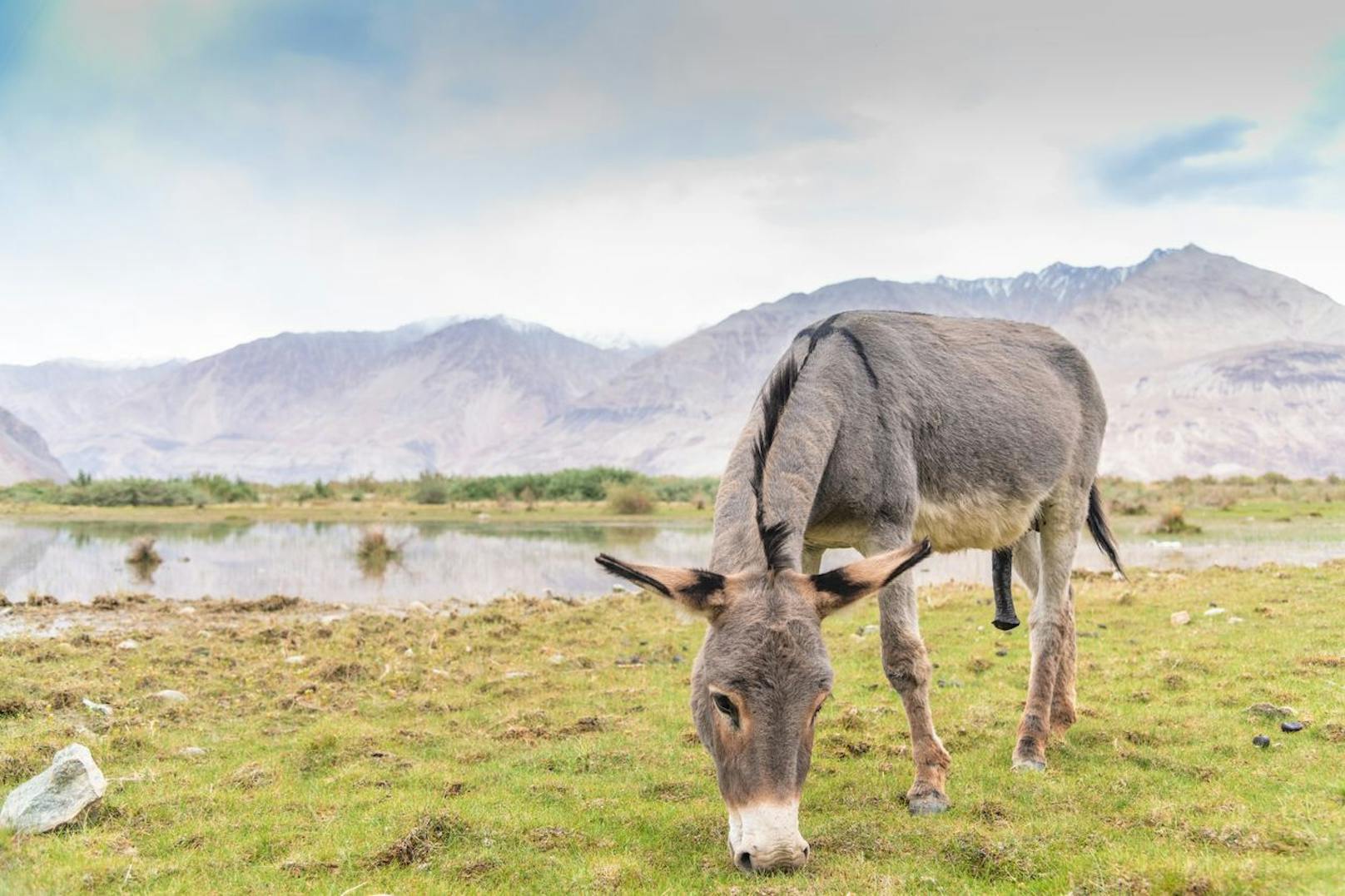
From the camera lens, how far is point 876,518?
6293 mm

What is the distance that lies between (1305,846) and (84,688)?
11.2m

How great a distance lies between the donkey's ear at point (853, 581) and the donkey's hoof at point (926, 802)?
229 centimetres

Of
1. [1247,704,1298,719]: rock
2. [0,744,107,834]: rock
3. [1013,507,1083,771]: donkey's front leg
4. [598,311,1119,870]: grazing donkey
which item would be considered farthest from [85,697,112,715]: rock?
[1247,704,1298,719]: rock

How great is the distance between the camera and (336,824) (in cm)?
592

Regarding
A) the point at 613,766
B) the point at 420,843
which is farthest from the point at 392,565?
the point at 420,843

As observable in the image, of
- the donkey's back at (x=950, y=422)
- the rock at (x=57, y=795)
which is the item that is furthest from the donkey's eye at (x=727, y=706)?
the rock at (x=57, y=795)

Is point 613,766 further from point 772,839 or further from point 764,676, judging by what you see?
point 764,676

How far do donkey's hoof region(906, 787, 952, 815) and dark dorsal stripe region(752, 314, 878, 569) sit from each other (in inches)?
98.5

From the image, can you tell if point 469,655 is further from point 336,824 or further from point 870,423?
point 870,423

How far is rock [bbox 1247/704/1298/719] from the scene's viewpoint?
7.85 meters

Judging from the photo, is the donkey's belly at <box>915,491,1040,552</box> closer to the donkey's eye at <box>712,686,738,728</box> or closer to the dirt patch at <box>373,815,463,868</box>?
the donkey's eye at <box>712,686,738,728</box>

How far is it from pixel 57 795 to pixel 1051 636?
829cm

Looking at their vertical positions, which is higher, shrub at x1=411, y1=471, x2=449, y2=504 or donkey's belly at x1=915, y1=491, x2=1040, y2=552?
donkey's belly at x1=915, y1=491, x2=1040, y2=552

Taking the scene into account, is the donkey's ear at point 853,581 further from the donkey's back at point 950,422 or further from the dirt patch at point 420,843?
the dirt patch at point 420,843
